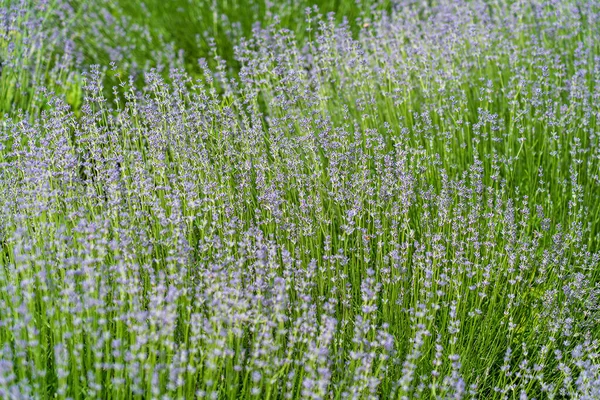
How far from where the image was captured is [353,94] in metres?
4.08

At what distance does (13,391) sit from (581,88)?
2908 millimetres

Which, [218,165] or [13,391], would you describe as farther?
[218,165]

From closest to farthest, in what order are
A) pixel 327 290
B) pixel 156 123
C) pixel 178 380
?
pixel 178 380 < pixel 327 290 < pixel 156 123

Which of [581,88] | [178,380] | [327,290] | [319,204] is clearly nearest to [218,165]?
[319,204]

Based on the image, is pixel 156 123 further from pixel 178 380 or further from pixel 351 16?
pixel 351 16

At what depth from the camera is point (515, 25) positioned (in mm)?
4414

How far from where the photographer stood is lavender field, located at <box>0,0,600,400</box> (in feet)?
7.09

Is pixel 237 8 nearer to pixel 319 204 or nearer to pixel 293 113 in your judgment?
pixel 293 113

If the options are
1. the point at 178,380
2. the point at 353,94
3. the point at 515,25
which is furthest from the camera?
the point at 515,25

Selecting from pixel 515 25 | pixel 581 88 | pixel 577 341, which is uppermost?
pixel 515 25

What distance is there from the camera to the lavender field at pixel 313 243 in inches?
85.1

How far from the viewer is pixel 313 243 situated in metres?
3.02

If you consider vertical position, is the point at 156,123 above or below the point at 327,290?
above

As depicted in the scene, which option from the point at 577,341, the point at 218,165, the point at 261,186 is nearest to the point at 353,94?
the point at 218,165
